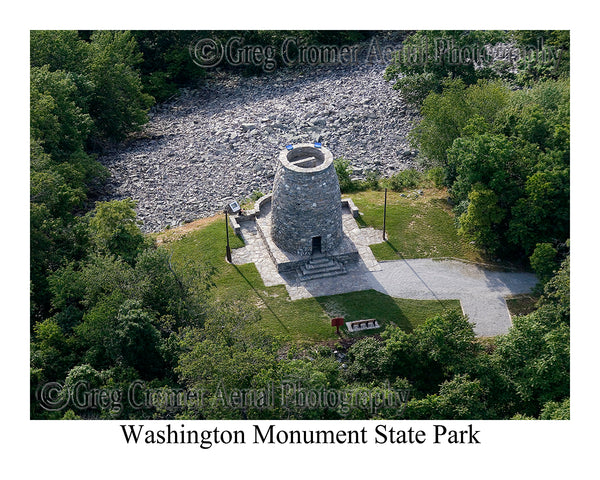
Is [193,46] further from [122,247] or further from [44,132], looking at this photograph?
[122,247]

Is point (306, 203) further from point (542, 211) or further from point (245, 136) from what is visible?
point (245, 136)

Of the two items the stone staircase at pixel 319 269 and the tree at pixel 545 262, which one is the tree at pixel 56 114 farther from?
the tree at pixel 545 262

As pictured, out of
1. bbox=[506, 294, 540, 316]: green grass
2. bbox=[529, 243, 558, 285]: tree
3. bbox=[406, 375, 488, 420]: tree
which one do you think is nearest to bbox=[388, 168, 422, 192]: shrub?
bbox=[506, 294, 540, 316]: green grass

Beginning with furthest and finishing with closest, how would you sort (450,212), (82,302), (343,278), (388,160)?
(388,160) → (450,212) → (343,278) → (82,302)

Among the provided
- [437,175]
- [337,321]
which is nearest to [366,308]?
[337,321]

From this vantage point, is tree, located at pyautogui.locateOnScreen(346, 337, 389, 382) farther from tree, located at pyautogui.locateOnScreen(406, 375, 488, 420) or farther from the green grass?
the green grass

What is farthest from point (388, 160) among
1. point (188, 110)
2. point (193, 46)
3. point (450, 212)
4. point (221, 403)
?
point (221, 403)
